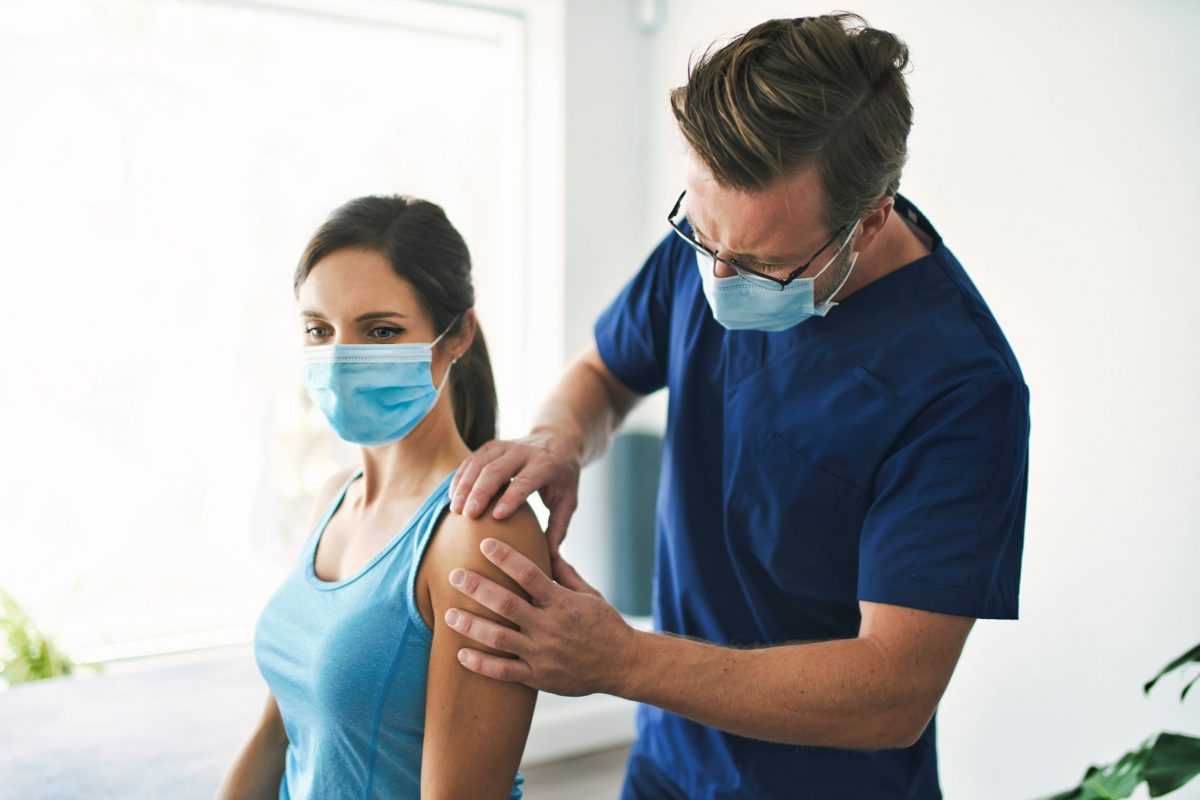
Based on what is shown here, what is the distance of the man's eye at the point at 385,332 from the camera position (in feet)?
4.22

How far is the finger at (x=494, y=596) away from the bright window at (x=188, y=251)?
2161 mm

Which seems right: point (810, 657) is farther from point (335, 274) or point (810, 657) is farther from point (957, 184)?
point (957, 184)

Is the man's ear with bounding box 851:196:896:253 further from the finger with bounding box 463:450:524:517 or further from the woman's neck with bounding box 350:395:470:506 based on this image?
the woman's neck with bounding box 350:395:470:506

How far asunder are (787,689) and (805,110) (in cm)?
65

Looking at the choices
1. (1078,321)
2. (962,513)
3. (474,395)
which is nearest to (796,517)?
(962,513)

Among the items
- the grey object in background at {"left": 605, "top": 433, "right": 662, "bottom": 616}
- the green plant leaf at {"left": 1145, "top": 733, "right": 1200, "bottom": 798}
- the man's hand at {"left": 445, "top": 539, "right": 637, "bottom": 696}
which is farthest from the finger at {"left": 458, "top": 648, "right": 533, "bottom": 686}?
the grey object in background at {"left": 605, "top": 433, "right": 662, "bottom": 616}

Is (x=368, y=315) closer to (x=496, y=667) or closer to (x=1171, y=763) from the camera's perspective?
(x=496, y=667)

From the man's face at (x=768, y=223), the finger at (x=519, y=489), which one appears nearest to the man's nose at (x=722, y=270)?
the man's face at (x=768, y=223)

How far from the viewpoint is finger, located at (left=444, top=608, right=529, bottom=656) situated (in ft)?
3.46

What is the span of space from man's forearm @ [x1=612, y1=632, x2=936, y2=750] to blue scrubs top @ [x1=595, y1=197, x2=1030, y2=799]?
10 centimetres

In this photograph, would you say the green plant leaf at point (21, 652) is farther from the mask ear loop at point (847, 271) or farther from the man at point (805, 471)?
the mask ear loop at point (847, 271)

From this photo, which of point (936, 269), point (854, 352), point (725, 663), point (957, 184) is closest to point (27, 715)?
point (725, 663)

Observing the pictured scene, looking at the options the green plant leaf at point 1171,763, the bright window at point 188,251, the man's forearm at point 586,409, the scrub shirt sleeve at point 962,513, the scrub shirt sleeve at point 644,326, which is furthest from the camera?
the bright window at point 188,251

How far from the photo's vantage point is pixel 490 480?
1.17 meters
